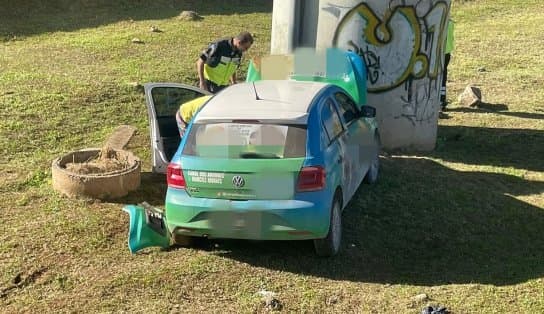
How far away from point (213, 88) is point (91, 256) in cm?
439

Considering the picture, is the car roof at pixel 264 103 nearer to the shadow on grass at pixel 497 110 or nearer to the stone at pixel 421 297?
the stone at pixel 421 297

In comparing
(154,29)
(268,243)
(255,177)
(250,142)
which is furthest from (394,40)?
(154,29)

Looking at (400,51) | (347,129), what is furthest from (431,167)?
(347,129)

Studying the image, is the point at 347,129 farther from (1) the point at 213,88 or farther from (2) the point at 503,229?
(1) the point at 213,88

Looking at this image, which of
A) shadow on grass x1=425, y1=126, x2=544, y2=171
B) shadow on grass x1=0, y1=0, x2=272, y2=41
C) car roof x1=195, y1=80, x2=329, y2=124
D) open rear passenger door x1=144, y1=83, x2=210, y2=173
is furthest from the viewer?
shadow on grass x1=0, y1=0, x2=272, y2=41

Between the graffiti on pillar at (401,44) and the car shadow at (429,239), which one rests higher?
the graffiti on pillar at (401,44)

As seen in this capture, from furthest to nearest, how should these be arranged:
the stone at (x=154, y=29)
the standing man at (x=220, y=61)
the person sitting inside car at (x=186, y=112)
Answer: the stone at (x=154, y=29) → the standing man at (x=220, y=61) → the person sitting inside car at (x=186, y=112)

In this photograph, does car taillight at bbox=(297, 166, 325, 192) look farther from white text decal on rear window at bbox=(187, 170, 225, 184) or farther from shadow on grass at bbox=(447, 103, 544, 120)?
shadow on grass at bbox=(447, 103, 544, 120)

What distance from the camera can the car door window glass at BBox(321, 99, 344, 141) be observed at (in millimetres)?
6934

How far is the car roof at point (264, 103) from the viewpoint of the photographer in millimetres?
6504

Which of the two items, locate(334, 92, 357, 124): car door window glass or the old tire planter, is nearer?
locate(334, 92, 357, 124): car door window glass

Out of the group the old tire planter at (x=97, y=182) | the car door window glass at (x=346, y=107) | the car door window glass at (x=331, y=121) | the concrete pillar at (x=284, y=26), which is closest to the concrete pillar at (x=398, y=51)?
the concrete pillar at (x=284, y=26)

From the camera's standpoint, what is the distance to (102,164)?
27.9 ft

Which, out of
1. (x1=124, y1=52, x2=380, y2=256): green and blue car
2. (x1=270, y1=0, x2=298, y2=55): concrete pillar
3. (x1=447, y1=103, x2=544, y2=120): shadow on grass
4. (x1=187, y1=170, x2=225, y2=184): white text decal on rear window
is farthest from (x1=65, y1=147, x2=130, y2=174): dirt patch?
(x1=447, y1=103, x2=544, y2=120): shadow on grass
